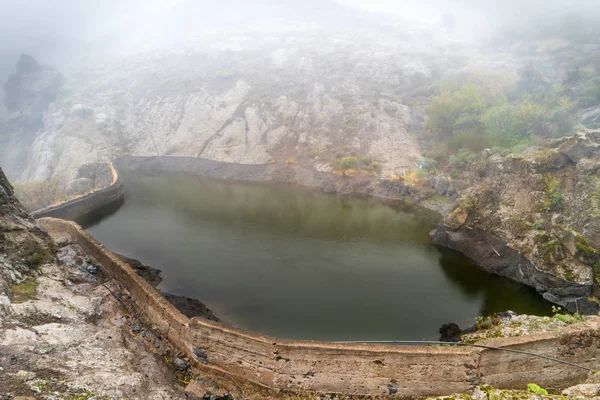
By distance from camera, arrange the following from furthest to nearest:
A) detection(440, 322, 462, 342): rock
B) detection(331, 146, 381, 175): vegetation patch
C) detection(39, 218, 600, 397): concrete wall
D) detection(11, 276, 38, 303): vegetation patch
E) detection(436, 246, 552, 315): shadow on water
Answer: detection(331, 146, 381, 175): vegetation patch, detection(436, 246, 552, 315): shadow on water, detection(440, 322, 462, 342): rock, detection(11, 276, 38, 303): vegetation patch, detection(39, 218, 600, 397): concrete wall

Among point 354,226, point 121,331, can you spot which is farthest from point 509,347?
point 354,226

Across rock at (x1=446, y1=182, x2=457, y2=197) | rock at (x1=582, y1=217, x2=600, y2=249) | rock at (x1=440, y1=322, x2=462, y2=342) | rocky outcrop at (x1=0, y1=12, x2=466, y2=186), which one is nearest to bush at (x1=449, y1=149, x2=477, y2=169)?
rock at (x1=446, y1=182, x2=457, y2=197)

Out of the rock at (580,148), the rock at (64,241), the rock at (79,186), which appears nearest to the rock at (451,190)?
the rock at (580,148)

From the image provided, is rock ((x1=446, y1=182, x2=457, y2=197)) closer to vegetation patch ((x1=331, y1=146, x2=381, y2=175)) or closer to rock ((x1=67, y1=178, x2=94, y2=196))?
vegetation patch ((x1=331, y1=146, x2=381, y2=175))

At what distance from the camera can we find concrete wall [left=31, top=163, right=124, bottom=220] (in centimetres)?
3456

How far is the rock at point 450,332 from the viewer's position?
17891mm

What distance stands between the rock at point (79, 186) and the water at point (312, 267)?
9.94 m

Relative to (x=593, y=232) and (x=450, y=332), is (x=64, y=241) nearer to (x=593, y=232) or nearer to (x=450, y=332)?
(x=450, y=332)

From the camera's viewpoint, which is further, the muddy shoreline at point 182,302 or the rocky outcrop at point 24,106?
the rocky outcrop at point 24,106

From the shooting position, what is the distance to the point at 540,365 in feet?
42.5

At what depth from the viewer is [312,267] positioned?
2523cm

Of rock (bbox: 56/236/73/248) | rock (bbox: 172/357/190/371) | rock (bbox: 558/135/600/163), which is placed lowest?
rock (bbox: 172/357/190/371)

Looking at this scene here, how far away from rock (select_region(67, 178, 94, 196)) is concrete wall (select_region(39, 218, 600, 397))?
41.1 meters

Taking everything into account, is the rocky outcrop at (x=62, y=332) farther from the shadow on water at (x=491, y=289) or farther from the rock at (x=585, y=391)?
the shadow on water at (x=491, y=289)
